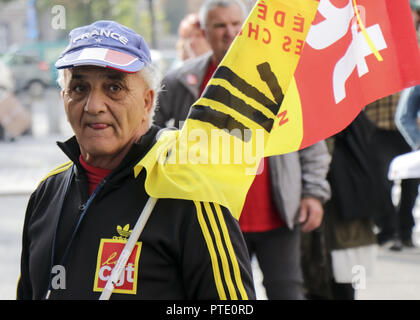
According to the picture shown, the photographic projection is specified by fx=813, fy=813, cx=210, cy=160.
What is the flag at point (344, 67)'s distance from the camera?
2639 mm

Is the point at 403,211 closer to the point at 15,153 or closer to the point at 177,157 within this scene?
the point at 177,157

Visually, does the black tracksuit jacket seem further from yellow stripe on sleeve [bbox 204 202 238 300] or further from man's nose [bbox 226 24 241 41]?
man's nose [bbox 226 24 241 41]

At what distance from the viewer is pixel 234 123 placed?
2.32m

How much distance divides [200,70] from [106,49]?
2.28m

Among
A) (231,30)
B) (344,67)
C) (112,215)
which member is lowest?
(112,215)

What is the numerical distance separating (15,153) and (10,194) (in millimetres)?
4603

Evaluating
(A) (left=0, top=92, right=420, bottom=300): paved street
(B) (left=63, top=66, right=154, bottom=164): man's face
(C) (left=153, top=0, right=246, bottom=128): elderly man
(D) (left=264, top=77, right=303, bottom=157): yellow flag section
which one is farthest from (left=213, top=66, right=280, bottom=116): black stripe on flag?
(A) (left=0, top=92, right=420, bottom=300): paved street

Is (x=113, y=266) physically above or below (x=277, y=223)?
above

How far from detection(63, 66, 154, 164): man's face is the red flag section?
54 centimetres

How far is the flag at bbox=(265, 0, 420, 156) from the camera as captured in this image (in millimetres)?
2639

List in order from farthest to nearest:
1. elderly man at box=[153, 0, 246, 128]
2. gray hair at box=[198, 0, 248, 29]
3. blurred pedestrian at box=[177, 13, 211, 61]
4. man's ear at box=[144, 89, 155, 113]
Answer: blurred pedestrian at box=[177, 13, 211, 61]
gray hair at box=[198, 0, 248, 29]
elderly man at box=[153, 0, 246, 128]
man's ear at box=[144, 89, 155, 113]

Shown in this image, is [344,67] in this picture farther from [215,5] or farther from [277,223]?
[215,5]

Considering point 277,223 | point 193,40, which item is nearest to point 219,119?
point 277,223

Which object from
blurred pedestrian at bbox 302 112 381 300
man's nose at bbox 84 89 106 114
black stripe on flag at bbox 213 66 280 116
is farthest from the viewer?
blurred pedestrian at bbox 302 112 381 300
